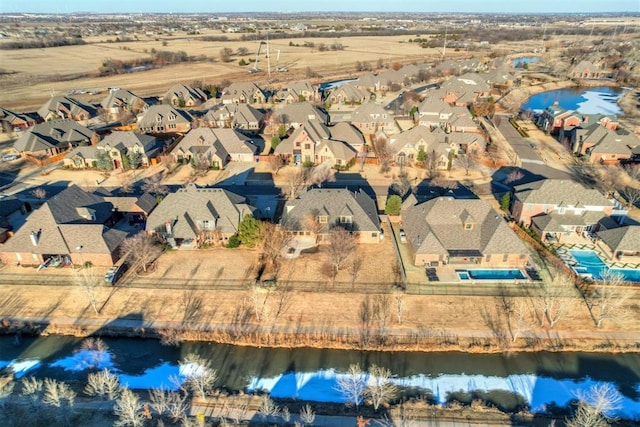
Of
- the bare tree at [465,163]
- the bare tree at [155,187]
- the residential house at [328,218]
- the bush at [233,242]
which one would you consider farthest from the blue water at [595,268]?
the bare tree at [155,187]

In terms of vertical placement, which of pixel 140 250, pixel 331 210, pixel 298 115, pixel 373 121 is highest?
pixel 331 210

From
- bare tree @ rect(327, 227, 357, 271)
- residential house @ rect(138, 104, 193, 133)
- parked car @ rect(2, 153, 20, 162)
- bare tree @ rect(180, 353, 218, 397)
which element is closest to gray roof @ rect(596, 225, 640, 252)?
bare tree @ rect(327, 227, 357, 271)

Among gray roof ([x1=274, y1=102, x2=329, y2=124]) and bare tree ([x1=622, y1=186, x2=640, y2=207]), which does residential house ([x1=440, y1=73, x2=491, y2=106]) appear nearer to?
gray roof ([x1=274, y1=102, x2=329, y2=124])

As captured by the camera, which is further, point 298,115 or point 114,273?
point 298,115

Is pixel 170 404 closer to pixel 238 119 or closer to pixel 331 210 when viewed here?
pixel 331 210

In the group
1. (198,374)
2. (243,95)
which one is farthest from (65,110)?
(198,374)

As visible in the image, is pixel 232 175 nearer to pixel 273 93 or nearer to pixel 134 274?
pixel 134 274
